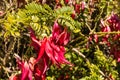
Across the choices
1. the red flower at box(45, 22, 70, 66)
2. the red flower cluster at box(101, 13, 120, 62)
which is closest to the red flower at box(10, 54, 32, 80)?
the red flower at box(45, 22, 70, 66)

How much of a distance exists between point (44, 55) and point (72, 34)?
401 mm

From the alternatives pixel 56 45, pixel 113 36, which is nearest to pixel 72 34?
pixel 56 45

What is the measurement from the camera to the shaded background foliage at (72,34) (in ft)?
5.38

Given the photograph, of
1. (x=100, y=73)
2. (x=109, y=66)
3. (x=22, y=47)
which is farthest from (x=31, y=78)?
(x=22, y=47)

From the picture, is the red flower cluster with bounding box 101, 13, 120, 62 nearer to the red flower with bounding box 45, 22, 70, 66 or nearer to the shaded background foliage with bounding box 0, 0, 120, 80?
the shaded background foliage with bounding box 0, 0, 120, 80

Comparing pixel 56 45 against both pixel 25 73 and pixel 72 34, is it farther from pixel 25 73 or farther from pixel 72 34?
pixel 72 34

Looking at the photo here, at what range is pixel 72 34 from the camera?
1.90 meters

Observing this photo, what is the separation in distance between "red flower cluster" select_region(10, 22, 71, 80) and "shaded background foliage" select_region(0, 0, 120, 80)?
0.06 m

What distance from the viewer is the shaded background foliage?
1.64 meters

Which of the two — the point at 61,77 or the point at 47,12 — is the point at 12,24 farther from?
the point at 61,77

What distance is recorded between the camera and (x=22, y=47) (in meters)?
3.35

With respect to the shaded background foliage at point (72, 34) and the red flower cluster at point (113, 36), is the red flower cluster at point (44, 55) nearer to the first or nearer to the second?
the shaded background foliage at point (72, 34)

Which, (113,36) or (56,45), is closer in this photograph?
(56,45)

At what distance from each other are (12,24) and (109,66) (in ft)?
2.77
